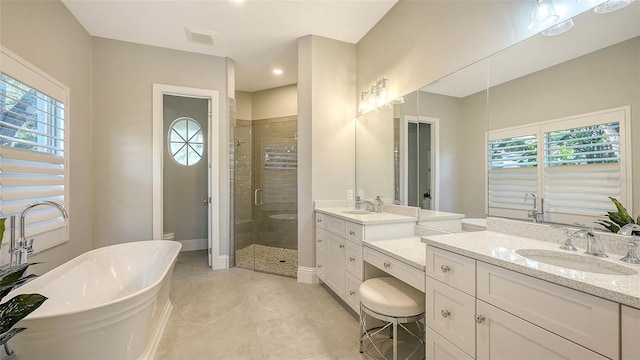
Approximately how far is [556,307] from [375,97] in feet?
7.89

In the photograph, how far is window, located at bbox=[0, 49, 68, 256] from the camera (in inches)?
68.3

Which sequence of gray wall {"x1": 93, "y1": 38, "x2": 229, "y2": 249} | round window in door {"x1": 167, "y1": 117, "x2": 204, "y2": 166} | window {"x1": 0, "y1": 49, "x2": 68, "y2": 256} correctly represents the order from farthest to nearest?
round window in door {"x1": 167, "y1": 117, "x2": 204, "y2": 166}
gray wall {"x1": 93, "y1": 38, "x2": 229, "y2": 249}
window {"x1": 0, "y1": 49, "x2": 68, "y2": 256}

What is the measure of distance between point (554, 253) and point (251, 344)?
6.40 feet

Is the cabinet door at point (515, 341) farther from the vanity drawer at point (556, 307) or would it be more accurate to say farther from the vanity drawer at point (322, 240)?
the vanity drawer at point (322, 240)

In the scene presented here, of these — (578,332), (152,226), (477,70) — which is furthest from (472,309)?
(152,226)

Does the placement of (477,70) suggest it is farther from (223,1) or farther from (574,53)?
(223,1)

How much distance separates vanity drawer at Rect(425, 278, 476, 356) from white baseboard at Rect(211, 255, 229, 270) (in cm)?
288

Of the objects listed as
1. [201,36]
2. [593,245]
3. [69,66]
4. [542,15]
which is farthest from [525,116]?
[69,66]

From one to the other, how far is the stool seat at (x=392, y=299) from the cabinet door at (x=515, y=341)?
1.37ft

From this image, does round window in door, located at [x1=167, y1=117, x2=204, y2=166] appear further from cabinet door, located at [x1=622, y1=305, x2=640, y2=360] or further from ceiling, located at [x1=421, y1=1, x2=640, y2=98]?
cabinet door, located at [x1=622, y1=305, x2=640, y2=360]

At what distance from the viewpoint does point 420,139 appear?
87.8 inches

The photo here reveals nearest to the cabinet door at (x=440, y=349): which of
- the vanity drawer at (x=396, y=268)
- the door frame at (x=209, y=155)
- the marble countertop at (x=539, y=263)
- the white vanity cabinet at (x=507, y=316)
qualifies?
the white vanity cabinet at (x=507, y=316)

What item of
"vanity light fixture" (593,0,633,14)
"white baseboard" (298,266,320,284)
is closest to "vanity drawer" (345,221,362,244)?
"white baseboard" (298,266,320,284)

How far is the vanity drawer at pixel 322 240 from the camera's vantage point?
275 cm
